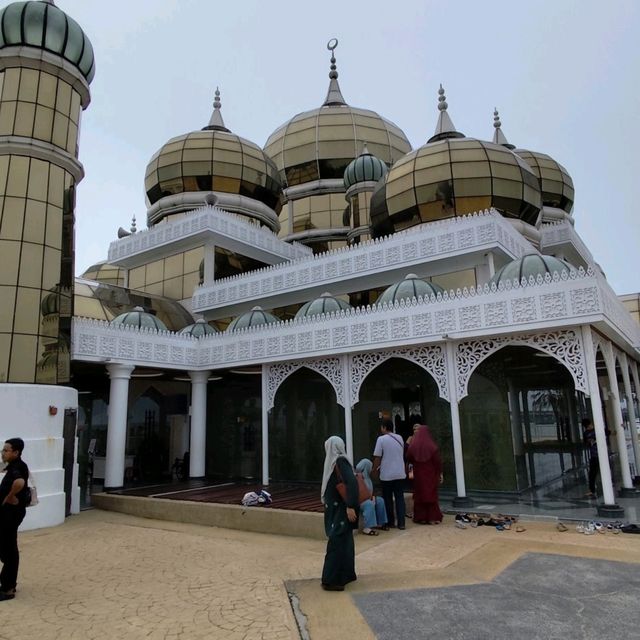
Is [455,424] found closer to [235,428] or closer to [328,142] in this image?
[235,428]

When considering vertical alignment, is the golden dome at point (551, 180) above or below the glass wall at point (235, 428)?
above

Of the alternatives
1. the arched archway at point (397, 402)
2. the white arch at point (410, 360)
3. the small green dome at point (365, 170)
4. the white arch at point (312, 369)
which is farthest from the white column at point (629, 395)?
the small green dome at point (365, 170)

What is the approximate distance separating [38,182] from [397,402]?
9623mm

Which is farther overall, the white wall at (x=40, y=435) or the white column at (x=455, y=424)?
the white column at (x=455, y=424)

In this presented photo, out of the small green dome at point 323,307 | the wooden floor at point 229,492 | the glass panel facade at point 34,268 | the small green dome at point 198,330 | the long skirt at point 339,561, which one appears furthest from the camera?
the small green dome at point 198,330

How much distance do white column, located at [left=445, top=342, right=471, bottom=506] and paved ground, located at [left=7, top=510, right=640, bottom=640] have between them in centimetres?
181

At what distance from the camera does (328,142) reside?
2925 cm

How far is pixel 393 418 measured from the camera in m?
12.9

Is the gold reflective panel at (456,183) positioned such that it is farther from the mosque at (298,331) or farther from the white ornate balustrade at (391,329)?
the white ornate balustrade at (391,329)

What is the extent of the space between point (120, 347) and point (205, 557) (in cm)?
739

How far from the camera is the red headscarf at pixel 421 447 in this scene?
8836mm

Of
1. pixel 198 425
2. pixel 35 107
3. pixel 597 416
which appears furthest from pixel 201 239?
pixel 597 416

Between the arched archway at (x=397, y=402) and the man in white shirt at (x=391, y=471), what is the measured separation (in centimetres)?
349

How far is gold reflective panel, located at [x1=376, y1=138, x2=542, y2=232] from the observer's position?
52.2 ft
